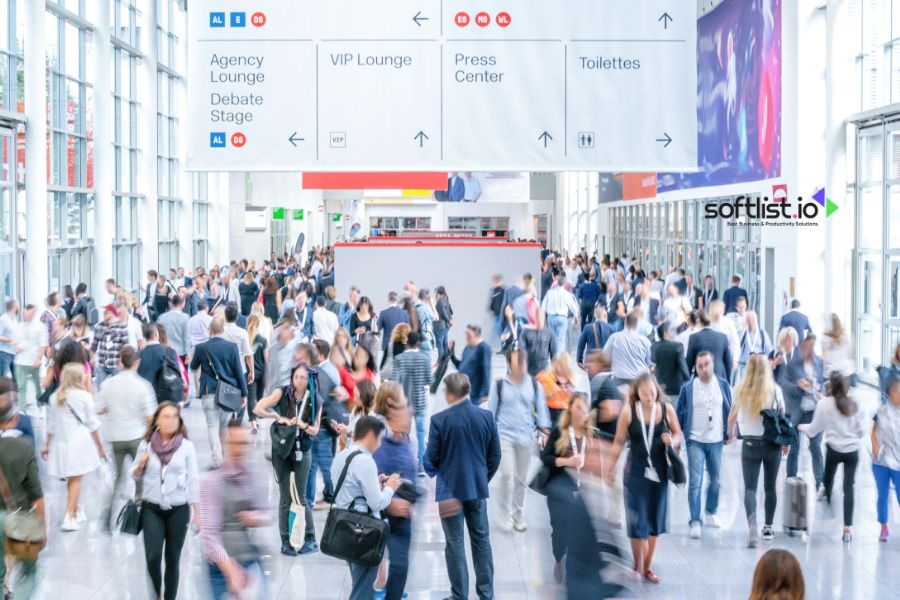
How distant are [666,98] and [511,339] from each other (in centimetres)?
629

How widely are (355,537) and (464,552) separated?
1315mm

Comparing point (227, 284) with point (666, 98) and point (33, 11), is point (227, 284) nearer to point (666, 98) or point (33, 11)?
point (33, 11)

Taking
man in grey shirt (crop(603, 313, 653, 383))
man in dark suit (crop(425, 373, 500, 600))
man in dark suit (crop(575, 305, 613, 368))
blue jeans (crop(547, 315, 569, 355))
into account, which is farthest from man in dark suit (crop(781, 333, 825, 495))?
blue jeans (crop(547, 315, 569, 355))

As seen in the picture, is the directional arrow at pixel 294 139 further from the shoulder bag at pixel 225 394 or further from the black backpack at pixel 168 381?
the black backpack at pixel 168 381

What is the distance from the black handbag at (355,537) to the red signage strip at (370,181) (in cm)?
1969

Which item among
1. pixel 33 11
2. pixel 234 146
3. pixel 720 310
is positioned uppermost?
pixel 33 11

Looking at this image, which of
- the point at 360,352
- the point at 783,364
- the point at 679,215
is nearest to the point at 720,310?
the point at 783,364

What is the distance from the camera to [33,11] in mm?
22469

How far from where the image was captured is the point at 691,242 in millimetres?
31297

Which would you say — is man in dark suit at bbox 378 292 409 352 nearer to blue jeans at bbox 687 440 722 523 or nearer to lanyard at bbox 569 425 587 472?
blue jeans at bbox 687 440 722 523

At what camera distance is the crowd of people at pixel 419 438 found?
6.99 m

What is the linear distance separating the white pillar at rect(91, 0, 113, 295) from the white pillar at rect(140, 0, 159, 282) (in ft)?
11.9

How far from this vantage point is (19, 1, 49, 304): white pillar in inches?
880

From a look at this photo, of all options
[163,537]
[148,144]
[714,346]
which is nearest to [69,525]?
[163,537]
